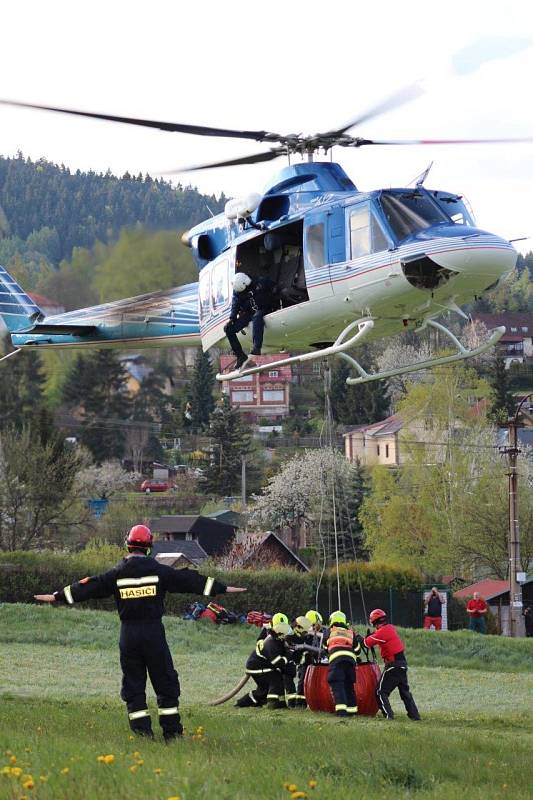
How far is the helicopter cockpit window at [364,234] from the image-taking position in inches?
789

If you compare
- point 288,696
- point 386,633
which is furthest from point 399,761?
point 288,696

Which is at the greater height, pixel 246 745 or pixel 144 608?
pixel 144 608

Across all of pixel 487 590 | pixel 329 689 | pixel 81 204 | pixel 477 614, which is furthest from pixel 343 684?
pixel 487 590

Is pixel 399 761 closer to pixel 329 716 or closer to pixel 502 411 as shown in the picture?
pixel 329 716

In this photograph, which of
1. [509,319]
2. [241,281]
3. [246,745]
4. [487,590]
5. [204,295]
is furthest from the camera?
[509,319]

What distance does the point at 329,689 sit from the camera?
18344 millimetres

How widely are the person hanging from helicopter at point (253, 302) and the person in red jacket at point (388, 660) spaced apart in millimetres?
5866

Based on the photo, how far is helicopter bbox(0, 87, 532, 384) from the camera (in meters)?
19.7

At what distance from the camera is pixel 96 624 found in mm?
33531

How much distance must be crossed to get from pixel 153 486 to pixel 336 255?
221 ft

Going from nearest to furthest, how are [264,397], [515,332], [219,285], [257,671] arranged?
[257,671], [219,285], [264,397], [515,332]

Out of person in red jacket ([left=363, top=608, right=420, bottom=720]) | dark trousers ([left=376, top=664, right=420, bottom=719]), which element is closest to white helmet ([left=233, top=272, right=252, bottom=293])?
person in red jacket ([left=363, top=608, right=420, bottom=720])

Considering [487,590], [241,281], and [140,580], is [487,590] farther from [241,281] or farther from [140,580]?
[140,580]

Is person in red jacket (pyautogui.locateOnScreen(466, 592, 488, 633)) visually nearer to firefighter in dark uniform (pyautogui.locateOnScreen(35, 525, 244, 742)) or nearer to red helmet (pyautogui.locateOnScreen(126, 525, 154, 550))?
firefighter in dark uniform (pyautogui.locateOnScreen(35, 525, 244, 742))
